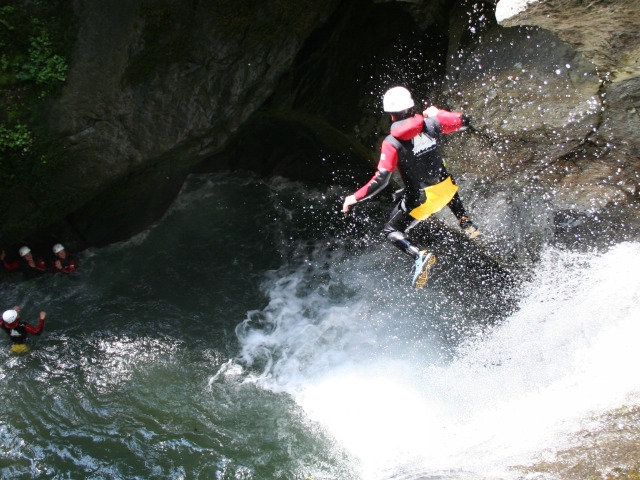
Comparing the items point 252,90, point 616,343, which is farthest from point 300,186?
point 616,343

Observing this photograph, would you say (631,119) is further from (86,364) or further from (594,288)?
(86,364)

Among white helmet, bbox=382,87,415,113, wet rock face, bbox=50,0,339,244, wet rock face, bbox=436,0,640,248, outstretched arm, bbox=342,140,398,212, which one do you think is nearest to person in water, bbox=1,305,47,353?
wet rock face, bbox=50,0,339,244

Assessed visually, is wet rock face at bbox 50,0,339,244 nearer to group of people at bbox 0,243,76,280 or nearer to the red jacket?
group of people at bbox 0,243,76,280

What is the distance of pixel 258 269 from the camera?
955 centimetres

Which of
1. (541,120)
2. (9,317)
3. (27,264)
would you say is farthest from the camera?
(27,264)

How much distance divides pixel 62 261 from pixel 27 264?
22.5 inches

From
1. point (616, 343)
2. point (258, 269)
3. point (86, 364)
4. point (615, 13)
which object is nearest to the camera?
point (615, 13)

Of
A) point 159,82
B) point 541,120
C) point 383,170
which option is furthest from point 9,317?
point 541,120

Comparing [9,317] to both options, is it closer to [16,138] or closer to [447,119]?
[16,138]

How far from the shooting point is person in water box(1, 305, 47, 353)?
802cm

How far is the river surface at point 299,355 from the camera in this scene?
246 inches

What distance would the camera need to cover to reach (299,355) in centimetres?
830

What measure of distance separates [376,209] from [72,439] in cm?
622

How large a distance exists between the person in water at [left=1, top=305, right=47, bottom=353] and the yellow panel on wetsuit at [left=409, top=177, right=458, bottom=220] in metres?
6.12
